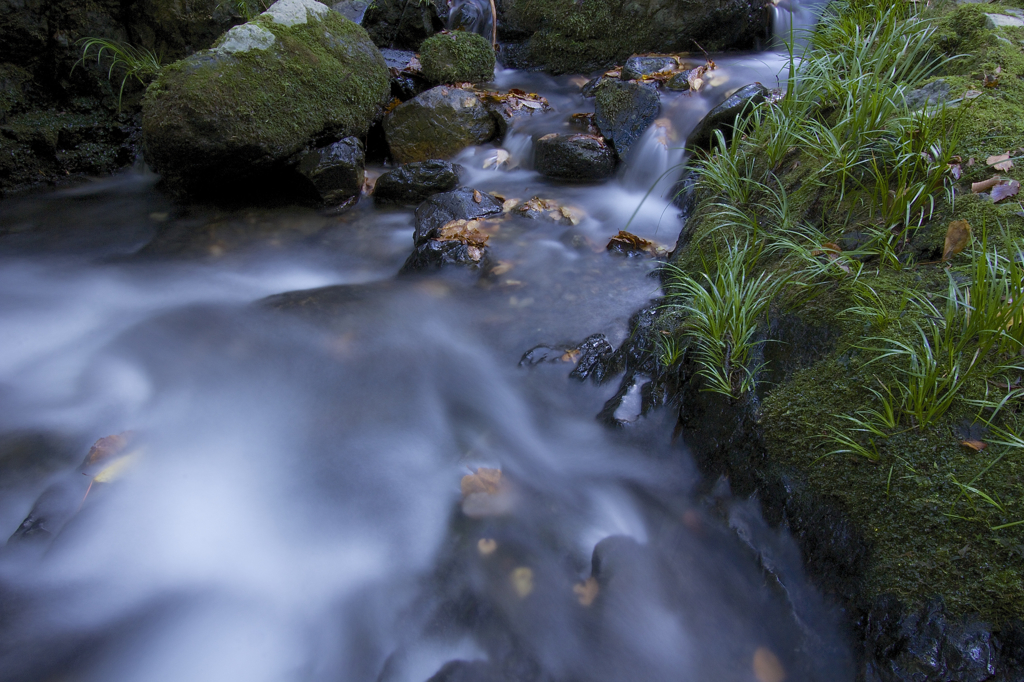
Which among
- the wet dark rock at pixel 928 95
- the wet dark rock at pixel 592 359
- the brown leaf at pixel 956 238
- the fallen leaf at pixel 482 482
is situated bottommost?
the fallen leaf at pixel 482 482

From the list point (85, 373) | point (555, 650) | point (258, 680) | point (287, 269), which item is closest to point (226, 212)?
point (287, 269)

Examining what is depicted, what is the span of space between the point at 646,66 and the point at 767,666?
6.01 m

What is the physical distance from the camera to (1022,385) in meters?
1.64

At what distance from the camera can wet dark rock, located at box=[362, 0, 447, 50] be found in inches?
289

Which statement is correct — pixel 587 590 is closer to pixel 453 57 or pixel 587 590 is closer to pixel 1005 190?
pixel 1005 190

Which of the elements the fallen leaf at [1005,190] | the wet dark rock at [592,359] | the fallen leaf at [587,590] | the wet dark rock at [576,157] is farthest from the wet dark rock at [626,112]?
the fallen leaf at [587,590]

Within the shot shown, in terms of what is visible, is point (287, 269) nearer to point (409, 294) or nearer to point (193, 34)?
point (409, 294)

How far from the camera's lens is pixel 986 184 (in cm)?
217

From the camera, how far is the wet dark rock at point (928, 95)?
2.67 meters

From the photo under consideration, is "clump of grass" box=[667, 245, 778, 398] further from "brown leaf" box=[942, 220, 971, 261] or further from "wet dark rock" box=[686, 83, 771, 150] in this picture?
"wet dark rock" box=[686, 83, 771, 150]

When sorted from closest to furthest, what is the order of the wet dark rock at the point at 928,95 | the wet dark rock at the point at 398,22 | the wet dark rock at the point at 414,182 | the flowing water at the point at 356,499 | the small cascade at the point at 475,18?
the flowing water at the point at 356,499
the wet dark rock at the point at 928,95
the wet dark rock at the point at 414,182
the wet dark rock at the point at 398,22
the small cascade at the point at 475,18

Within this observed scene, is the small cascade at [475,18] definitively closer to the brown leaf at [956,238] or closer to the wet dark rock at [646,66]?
the wet dark rock at [646,66]

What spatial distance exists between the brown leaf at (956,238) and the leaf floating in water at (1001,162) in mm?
358

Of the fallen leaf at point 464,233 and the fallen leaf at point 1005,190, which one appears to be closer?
the fallen leaf at point 1005,190
